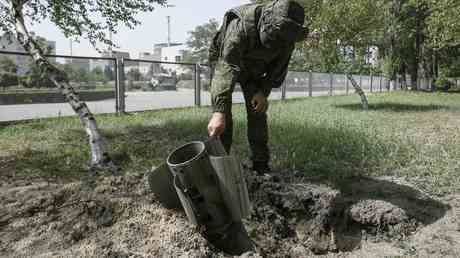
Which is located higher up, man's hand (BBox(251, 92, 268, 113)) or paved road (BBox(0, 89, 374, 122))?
man's hand (BBox(251, 92, 268, 113))

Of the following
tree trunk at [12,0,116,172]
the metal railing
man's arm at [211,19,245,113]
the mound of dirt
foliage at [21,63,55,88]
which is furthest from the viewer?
the metal railing

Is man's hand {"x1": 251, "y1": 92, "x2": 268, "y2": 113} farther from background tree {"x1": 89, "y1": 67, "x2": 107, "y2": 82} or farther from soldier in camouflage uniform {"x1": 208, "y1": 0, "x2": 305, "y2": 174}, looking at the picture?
background tree {"x1": 89, "y1": 67, "x2": 107, "y2": 82}

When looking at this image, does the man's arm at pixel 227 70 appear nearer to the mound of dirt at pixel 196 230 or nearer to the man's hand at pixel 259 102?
the man's hand at pixel 259 102

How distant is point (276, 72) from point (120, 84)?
24.9ft

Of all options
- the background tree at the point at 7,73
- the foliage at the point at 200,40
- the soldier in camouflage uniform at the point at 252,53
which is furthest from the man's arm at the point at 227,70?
the foliage at the point at 200,40

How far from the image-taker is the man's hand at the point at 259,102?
3.12 meters

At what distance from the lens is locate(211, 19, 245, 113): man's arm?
8.22 feet

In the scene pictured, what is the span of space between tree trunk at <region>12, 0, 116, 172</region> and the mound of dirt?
2.61 ft

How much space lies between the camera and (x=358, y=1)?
11.1 m

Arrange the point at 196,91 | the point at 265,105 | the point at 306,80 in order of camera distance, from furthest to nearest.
→ the point at 306,80 → the point at 196,91 → the point at 265,105

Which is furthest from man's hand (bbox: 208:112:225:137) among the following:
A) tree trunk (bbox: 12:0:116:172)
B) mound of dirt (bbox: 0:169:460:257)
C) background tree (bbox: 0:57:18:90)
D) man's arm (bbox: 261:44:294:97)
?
background tree (bbox: 0:57:18:90)

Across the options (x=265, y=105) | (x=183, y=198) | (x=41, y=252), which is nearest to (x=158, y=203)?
(x=183, y=198)

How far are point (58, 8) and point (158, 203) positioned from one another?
405cm

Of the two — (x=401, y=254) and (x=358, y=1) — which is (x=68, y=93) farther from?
(x=358, y=1)
